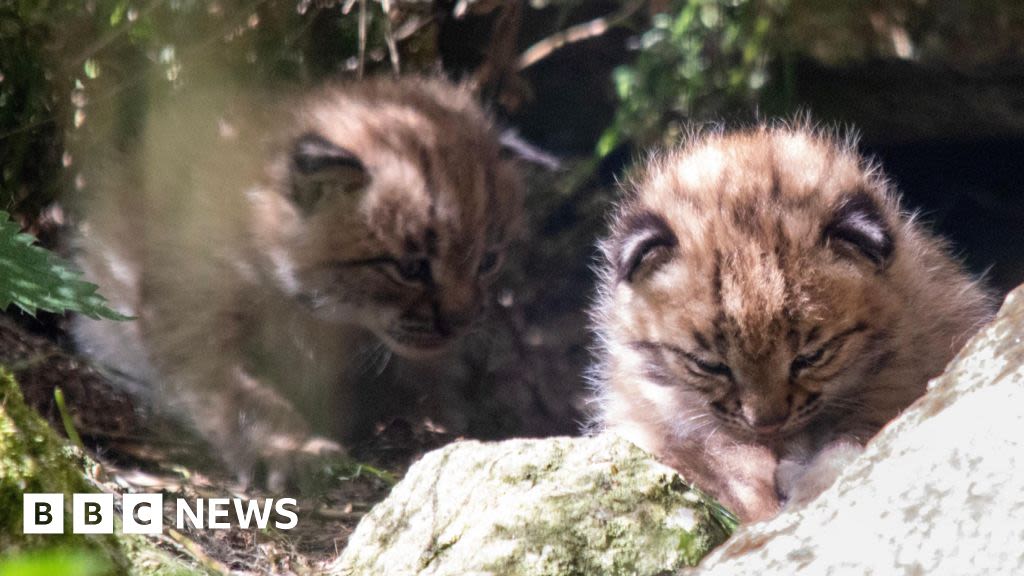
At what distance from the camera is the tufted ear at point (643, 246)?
3.62 meters

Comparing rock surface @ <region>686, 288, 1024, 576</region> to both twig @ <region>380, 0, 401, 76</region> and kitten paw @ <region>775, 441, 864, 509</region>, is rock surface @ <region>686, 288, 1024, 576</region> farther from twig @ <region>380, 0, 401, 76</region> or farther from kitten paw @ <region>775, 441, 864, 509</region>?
twig @ <region>380, 0, 401, 76</region>

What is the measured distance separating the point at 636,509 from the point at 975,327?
1726 millimetres

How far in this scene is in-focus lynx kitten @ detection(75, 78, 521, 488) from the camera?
4434mm

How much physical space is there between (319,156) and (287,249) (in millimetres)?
447

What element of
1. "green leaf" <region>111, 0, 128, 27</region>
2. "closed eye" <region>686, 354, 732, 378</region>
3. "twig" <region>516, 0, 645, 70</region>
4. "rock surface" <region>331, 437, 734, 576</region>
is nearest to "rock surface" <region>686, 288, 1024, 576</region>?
"rock surface" <region>331, 437, 734, 576</region>

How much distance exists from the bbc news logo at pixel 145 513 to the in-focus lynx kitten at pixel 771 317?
4.07ft

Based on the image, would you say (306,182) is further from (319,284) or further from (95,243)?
(95,243)

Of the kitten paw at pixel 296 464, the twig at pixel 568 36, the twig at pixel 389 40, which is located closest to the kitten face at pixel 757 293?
the kitten paw at pixel 296 464

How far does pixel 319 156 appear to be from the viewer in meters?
4.35

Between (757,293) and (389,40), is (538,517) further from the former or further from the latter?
(389,40)

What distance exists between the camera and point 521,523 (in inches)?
103

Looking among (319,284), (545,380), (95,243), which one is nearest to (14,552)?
(319,284)

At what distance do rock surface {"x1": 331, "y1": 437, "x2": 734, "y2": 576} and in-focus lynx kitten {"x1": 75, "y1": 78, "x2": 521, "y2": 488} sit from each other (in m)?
1.55

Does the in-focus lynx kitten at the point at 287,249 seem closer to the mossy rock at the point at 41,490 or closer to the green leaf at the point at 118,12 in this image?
the green leaf at the point at 118,12
